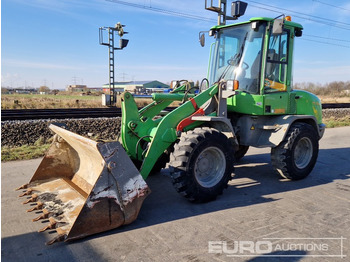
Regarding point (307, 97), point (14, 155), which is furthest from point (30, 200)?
point (307, 97)

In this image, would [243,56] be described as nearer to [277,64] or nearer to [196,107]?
[277,64]

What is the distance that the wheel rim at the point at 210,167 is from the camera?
15.3 ft

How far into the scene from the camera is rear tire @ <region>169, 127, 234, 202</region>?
4281 mm

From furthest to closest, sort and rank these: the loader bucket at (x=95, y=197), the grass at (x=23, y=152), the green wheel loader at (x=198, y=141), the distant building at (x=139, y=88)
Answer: the distant building at (x=139, y=88)
the grass at (x=23, y=152)
the green wheel loader at (x=198, y=141)
the loader bucket at (x=95, y=197)

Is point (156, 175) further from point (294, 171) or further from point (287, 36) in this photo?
point (287, 36)

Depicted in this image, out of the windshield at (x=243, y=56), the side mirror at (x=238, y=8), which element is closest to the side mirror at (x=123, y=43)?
the side mirror at (x=238, y=8)

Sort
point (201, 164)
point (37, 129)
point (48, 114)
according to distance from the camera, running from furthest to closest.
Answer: point (48, 114), point (37, 129), point (201, 164)

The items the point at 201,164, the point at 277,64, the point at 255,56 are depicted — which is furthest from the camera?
the point at 277,64

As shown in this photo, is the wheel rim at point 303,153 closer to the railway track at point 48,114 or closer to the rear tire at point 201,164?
the rear tire at point 201,164

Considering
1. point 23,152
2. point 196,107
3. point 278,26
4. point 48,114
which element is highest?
point 278,26

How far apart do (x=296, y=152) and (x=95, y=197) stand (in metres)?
4.23

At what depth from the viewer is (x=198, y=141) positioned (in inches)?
172

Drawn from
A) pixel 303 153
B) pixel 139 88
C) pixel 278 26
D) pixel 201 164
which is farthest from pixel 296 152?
pixel 139 88

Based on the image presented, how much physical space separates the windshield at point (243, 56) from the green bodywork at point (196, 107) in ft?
0.21
